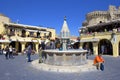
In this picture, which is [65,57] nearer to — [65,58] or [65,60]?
[65,58]

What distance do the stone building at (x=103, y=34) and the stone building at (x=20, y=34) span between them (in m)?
10.2

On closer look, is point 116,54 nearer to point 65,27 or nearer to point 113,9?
point 65,27

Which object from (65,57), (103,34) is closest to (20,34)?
(103,34)

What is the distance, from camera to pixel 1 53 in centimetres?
2827

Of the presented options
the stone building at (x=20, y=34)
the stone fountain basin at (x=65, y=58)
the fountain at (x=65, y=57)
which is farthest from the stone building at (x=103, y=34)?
the stone fountain basin at (x=65, y=58)

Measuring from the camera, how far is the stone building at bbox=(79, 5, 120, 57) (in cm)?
2780

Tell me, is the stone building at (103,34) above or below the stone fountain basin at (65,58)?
above

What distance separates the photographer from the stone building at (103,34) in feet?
91.2

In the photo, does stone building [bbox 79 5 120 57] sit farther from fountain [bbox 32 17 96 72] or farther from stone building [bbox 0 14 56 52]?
fountain [bbox 32 17 96 72]

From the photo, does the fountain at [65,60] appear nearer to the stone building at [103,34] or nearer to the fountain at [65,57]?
the fountain at [65,57]

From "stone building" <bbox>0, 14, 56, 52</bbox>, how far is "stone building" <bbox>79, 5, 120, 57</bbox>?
10180 mm

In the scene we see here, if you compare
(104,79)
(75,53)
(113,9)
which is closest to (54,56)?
(75,53)

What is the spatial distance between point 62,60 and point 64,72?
6.78 ft

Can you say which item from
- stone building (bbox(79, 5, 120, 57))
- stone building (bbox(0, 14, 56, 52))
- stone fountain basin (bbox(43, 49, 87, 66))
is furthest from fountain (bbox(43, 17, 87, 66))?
stone building (bbox(0, 14, 56, 52))
